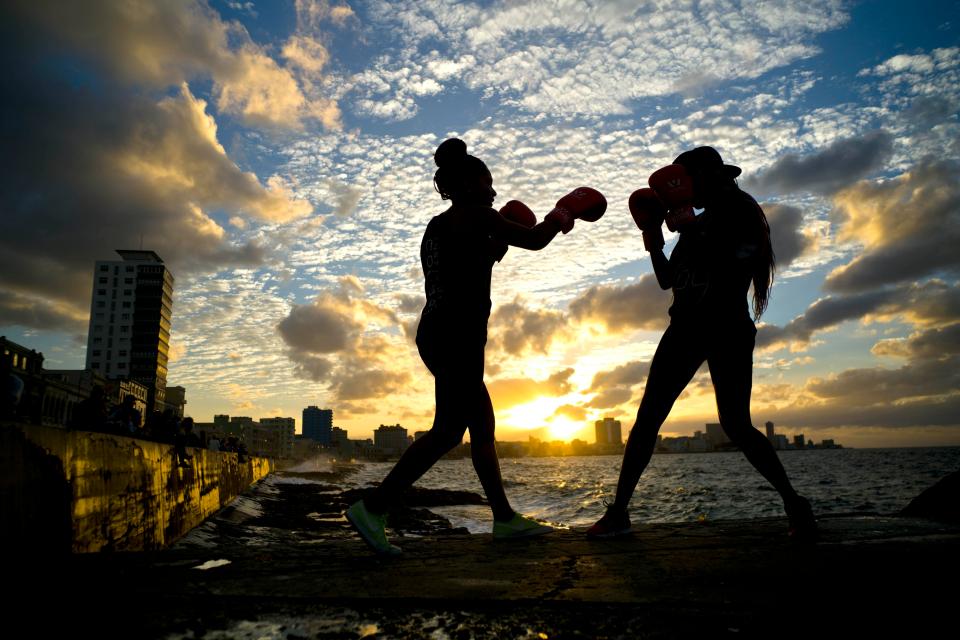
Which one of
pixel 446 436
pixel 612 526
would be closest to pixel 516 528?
pixel 612 526

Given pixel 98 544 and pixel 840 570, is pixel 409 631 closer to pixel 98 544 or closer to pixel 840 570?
pixel 840 570

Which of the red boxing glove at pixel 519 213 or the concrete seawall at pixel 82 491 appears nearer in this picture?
the concrete seawall at pixel 82 491

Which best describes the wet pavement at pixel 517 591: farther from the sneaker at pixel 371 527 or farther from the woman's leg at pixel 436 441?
the woman's leg at pixel 436 441

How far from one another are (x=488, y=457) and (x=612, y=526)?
2.74ft

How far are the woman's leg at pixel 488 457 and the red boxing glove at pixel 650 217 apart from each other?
149cm

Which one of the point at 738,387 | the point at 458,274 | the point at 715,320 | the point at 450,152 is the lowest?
the point at 738,387

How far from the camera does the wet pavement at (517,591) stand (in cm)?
137

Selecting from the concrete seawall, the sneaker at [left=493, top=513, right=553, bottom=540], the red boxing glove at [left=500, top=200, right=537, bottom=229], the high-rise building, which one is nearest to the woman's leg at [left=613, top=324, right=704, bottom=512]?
the sneaker at [left=493, top=513, right=553, bottom=540]

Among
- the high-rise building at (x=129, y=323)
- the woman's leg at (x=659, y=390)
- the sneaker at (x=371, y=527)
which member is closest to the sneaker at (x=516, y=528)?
the woman's leg at (x=659, y=390)

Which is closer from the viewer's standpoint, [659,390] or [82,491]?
[82,491]

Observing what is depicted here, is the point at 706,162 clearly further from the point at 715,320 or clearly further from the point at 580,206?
the point at 715,320

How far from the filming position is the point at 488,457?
3.58 metres

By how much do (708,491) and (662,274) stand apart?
25.0m

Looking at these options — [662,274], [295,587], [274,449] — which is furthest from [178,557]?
[274,449]
